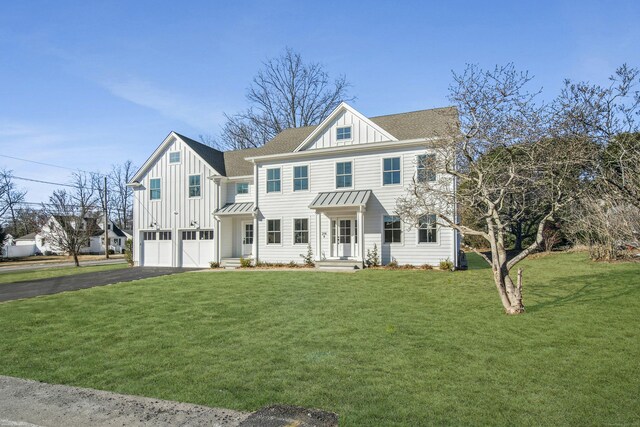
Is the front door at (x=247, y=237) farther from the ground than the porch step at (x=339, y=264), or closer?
A: farther from the ground

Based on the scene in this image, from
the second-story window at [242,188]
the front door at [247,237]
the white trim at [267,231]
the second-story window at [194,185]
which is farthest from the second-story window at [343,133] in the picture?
the second-story window at [194,185]

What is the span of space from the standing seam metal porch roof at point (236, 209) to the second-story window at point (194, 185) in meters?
1.98

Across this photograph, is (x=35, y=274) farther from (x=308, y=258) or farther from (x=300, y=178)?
(x=300, y=178)

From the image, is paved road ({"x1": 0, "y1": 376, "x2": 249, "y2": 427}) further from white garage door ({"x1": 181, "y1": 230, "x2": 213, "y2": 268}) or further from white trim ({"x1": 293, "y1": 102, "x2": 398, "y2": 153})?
white garage door ({"x1": 181, "y1": 230, "x2": 213, "y2": 268})

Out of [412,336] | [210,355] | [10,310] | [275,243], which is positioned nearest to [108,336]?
[210,355]

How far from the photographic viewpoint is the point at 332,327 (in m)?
7.22

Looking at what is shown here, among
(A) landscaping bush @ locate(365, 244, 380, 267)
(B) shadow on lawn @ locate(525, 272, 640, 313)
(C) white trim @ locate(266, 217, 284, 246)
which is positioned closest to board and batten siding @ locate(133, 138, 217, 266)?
(C) white trim @ locate(266, 217, 284, 246)

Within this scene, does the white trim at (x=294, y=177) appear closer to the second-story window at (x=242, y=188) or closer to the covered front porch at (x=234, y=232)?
the covered front porch at (x=234, y=232)

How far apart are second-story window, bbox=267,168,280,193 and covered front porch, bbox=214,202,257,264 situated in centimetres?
149

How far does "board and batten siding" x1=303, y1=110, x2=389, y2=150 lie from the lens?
58.3 feet

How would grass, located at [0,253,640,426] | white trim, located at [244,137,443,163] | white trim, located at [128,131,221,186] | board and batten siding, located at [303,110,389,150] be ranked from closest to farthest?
1. grass, located at [0,253,640,426]
2. white trim, located at [244,137,443,163]
3. board and batten siding, located at [303,110,389,150]
4. white trim, located at [128,131,221,186]

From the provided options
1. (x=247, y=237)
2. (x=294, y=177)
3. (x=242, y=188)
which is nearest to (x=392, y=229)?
(x=294, y=177)

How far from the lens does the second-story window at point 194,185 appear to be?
71.3 feet

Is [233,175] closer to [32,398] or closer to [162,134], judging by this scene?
[162,134]
